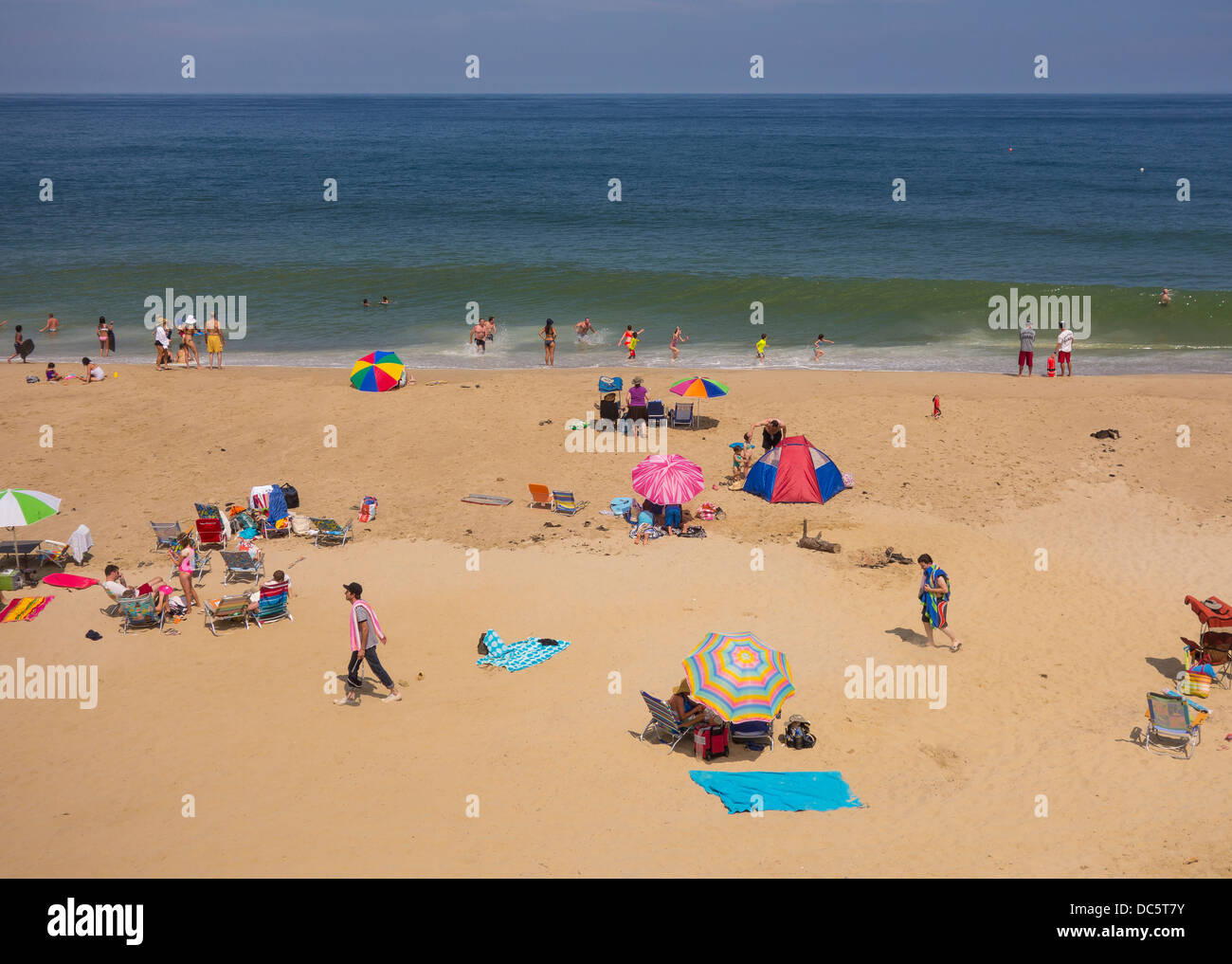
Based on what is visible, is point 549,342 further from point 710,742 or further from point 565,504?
point 710,742

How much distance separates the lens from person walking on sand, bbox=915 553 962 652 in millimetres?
12766

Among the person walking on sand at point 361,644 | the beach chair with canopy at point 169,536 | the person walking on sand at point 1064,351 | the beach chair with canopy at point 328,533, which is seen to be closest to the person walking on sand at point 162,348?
the beach chair with canopy at point 169,536

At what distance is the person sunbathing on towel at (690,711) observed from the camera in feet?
34.9

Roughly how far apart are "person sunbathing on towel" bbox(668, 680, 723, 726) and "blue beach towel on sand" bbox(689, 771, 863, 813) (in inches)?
24.1

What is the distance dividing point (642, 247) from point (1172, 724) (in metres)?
39.0

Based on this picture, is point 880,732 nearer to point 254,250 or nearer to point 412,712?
point 412,712

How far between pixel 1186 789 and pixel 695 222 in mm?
46387

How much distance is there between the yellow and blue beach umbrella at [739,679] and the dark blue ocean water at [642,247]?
1949cm

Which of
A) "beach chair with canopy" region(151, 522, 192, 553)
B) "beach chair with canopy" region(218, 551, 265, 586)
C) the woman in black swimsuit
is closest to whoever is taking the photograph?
"beach chair with canopy" region(218, 551, 265, 586)

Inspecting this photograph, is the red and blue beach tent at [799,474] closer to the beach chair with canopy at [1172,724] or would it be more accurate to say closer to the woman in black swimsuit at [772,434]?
the woman in black swimsuit at [772,434]

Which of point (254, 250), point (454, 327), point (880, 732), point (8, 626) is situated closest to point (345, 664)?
point (8, 626)

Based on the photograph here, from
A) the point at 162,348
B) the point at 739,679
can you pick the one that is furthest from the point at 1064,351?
the point at 162,348

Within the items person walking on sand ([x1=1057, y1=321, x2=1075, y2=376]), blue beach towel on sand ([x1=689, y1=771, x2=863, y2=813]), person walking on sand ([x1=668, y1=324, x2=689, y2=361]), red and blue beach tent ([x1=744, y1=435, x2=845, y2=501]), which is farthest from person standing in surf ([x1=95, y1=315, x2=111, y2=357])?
person walking on sand ([x1=1057, y1=321, x2=1075, y2=376])

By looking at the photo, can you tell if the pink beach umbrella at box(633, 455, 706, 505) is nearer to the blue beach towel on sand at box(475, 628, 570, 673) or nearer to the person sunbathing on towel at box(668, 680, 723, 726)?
the blue beach towel on sand at box(475, 628, 570, 673)
